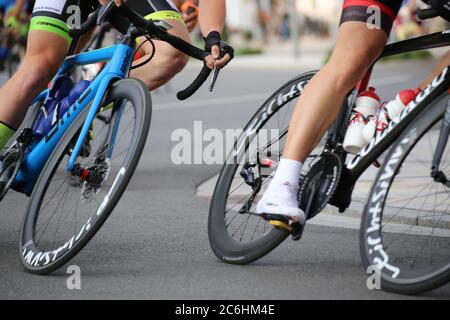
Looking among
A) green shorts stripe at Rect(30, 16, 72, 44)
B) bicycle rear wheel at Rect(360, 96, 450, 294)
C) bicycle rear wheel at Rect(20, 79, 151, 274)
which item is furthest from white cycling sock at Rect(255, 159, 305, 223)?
green shorts stripe at Rect(30, 16, 72, 44)

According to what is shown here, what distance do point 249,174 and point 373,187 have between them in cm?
100

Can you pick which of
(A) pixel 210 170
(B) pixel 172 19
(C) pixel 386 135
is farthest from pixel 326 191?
(A) pixel 210 170

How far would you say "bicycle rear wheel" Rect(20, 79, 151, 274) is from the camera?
194 inches

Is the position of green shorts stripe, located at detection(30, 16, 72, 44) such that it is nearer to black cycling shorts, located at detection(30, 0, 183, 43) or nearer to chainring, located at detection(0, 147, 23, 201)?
black cycling shorts, located at detection(30, 0, 183, 43)

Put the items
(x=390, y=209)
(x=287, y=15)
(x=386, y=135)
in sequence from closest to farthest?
1. (x=386, y=135)
2. (x=390, y=209)
3. (x=287, y=15)

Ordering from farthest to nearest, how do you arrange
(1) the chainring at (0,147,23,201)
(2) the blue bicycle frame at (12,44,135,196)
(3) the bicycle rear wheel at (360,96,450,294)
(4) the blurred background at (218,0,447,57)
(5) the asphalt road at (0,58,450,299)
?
(4) the blurred background at (218,0,447,57)
(1) the chainring at (0,147,23,201)
(2) the blue bicycle frame at (12,44,135,196)
(5) the asphalt road at (0,58,450,299)
(3) the bicycle rear wheel at (360,96,450,294)

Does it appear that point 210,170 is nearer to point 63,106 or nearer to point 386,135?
point 63,106

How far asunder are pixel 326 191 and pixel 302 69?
840 inches

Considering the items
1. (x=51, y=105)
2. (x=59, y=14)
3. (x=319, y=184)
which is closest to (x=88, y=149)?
(x=51, y=105)

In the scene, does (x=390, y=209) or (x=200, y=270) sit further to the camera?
(x=390, y=209)

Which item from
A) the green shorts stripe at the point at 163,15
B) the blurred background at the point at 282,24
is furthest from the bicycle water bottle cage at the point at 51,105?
the blurred background at the point at 282,24

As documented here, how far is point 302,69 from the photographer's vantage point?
26.1 meters

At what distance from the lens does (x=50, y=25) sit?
5625 mm

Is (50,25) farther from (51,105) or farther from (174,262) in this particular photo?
(174,262)
